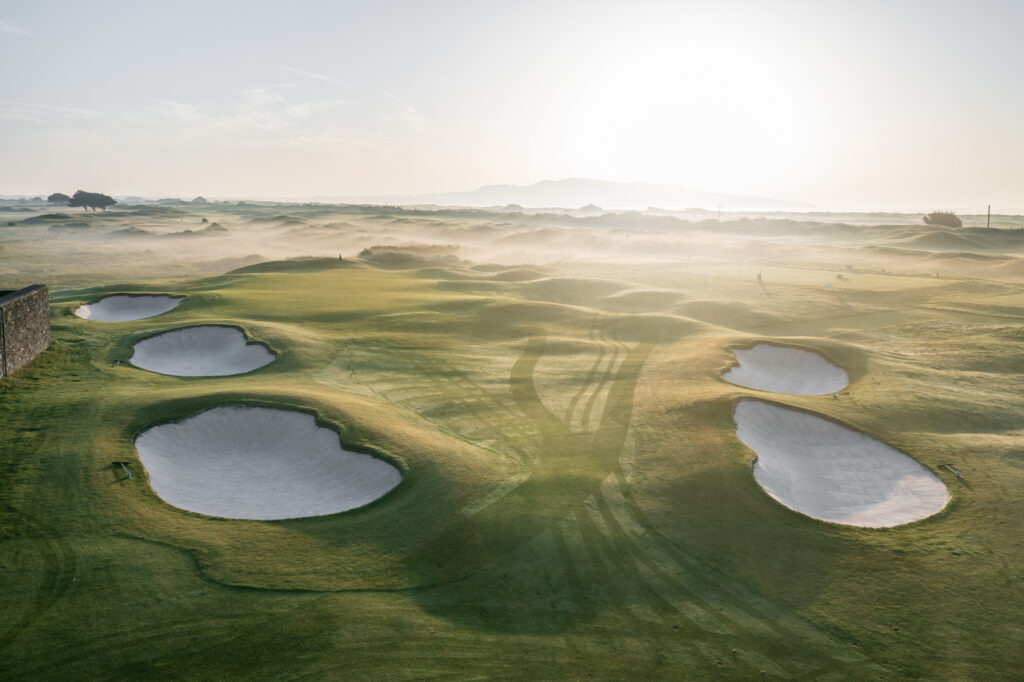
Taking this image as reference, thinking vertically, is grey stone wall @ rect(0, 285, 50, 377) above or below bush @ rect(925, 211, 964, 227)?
below

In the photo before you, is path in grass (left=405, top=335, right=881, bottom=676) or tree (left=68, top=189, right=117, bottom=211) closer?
path in grass (left=405, top=335, right=881, bottom=676)

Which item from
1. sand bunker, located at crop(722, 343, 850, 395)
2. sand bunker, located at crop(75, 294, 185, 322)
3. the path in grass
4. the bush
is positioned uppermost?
the bush

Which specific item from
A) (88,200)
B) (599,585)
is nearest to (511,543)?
(599,585)

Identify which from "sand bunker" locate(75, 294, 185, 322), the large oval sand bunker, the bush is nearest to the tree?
"sand bunker" locate(75, 294, 185, 322)

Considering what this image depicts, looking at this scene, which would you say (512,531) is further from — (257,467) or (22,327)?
(22,327)

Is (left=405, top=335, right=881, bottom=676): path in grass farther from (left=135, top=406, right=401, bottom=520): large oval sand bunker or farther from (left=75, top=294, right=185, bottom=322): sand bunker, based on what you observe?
(left=75, top=294, right=185, bottom=322): sand bunker
